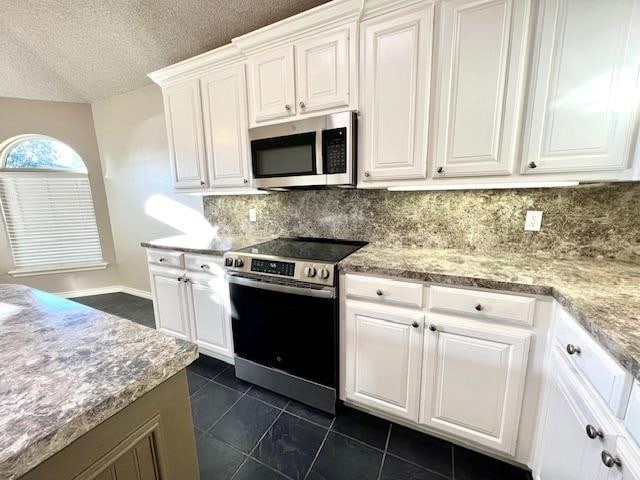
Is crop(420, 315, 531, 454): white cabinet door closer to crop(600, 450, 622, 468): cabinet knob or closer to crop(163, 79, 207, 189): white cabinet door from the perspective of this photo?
crop(600, 450, 622, 468): cabinet knob

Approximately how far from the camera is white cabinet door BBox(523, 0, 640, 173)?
1.13m

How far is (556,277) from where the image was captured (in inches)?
47.8

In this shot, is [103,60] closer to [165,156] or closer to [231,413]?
[165,156]

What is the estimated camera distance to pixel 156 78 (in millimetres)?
2312

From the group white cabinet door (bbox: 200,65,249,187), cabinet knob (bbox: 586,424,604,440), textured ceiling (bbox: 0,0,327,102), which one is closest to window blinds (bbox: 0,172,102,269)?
textured ceiling (bbox: 0,0,327,102)

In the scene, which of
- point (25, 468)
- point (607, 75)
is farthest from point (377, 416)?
point (607, 75)

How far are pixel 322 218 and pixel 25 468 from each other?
74.9 inches

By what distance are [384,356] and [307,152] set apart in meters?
1.29

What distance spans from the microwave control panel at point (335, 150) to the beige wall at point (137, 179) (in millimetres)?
1782

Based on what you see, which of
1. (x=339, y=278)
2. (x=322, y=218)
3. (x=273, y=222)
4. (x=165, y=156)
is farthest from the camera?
(x=165, y=156)

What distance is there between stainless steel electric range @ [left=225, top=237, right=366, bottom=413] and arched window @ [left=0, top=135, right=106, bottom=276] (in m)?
3.12

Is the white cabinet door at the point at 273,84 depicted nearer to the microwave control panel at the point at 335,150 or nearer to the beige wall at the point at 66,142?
the microwave control panel at the point at 335,150

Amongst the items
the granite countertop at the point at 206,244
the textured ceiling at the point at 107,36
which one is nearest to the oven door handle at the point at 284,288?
the granite countertop at the point at 206,244

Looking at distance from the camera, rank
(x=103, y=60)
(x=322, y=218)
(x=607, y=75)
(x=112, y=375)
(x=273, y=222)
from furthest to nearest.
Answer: (x=103, y=60) < (x=273, y=222) < (x=322, y=218) < (x=607, y=75) < (x=112, y=375)
